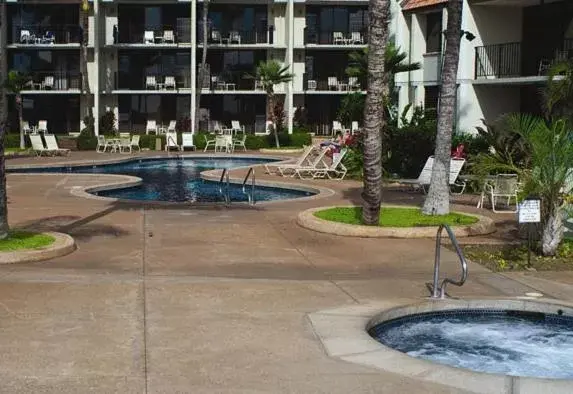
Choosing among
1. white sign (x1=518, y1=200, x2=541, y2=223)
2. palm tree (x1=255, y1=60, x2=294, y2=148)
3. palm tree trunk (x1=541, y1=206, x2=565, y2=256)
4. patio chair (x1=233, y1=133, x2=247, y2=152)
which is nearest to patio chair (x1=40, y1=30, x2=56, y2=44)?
palm tree (x1=255, y1=60, x2=294, y2=148)

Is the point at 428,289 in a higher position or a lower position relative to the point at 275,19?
lower

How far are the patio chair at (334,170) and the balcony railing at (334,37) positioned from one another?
25556 millimetres

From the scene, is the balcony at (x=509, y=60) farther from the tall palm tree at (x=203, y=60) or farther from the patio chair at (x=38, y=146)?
the tall palm tree at (x=203, y=60)

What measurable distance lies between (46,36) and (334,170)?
98.7ft

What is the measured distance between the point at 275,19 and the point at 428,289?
4174 centimetres

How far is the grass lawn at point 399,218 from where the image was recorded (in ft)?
45.8

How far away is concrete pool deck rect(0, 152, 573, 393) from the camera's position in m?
6.01

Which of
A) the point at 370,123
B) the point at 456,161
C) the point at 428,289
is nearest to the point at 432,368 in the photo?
the point at 428,289

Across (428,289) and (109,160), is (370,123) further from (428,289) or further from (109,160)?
(109,160)

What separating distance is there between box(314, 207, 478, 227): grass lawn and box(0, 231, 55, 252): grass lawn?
5115mm

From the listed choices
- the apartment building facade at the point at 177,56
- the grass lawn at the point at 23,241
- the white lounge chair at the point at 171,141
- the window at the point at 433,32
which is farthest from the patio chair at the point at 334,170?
the apartment building facade at the point at 177,56

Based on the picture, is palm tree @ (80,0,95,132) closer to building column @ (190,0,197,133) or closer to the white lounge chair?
building column @ (190,0,197,133)

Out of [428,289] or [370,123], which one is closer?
[428,289]

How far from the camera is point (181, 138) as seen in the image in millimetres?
A: 40594
